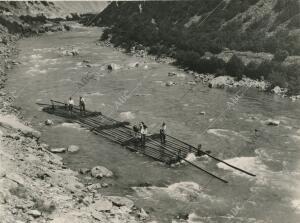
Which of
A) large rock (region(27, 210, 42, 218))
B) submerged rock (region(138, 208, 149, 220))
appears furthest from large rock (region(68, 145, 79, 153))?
large rock (region(27, 210, 42, 218))

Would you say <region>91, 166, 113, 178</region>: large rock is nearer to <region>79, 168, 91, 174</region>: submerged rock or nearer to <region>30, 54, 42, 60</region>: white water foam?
<region>79, 168, 91, 174</region>: submerged rock

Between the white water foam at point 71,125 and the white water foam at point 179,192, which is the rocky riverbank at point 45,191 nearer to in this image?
the white water foam at point 179,192

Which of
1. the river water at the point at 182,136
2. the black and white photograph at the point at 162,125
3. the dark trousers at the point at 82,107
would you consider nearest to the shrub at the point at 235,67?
the black and white photograph at the point at 162,125

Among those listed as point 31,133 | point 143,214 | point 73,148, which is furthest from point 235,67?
point 143,214

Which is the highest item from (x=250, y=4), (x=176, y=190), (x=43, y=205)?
(x=250, y=4)

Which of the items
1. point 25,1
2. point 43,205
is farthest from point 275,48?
point 25,1

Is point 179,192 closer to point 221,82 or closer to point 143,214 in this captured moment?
point 143,214

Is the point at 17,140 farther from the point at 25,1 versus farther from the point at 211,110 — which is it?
the point at 25,1
